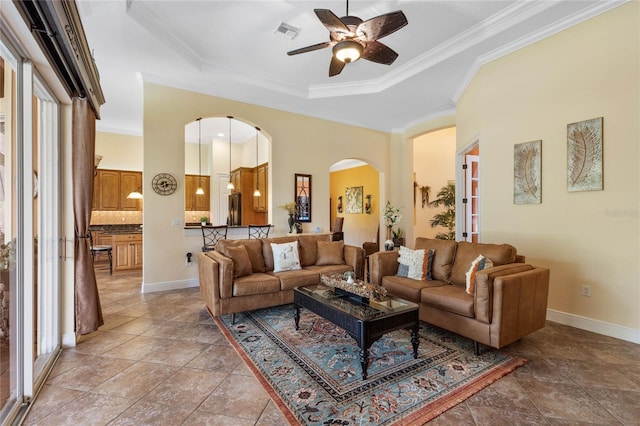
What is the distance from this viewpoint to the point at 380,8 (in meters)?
3.38

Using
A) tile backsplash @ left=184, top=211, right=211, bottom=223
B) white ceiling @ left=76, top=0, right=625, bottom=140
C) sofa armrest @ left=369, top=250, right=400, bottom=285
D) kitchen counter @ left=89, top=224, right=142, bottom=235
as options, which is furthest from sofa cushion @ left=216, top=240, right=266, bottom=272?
tile backsplash @ left=184, top=211, right=211, bottom=223

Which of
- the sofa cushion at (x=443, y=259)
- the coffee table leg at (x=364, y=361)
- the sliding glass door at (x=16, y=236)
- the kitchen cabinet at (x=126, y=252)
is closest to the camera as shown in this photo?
the sliding glass door at (x=16, y=236)

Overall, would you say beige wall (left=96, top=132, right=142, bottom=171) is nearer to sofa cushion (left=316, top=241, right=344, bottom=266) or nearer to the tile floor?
the tile floor

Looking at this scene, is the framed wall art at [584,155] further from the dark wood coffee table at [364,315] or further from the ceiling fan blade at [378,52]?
the dark wood coffee table at [364,315]

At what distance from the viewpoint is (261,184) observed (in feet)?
26.0

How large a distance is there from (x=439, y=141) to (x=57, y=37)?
339 inches

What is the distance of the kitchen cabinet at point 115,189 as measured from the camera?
293 inches

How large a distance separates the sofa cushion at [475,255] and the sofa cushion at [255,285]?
2129 mm

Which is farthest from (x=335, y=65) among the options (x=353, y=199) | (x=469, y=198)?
(x=353, y=199)

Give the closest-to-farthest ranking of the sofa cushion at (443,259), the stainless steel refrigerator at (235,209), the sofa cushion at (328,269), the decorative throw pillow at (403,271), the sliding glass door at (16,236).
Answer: the sliding glass door at (16,236)
the sofa cushion at (443,259)
the decorative throw pillow at (403,271)
the sofa cushion at (328,269)
the stainless steel refrigerator at (235,209)

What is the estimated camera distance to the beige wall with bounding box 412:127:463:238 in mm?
8547

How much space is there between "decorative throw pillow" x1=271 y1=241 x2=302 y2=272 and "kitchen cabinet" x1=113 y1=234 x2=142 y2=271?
4.24 m

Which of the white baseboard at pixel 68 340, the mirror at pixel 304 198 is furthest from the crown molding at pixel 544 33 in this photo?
the white baseboard at pixel 68 340

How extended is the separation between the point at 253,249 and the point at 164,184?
6.71 ft
